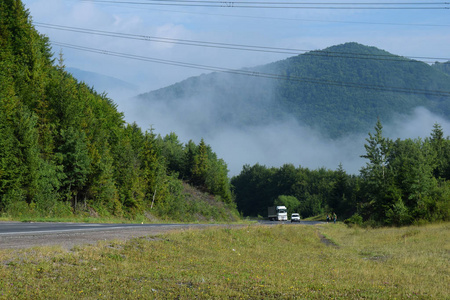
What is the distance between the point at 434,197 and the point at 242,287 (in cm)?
4715

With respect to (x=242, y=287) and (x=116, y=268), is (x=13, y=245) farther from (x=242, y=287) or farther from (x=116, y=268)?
(x=242, y=287)

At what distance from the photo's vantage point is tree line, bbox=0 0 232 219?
3838 centimetres

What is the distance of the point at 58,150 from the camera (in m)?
48.8

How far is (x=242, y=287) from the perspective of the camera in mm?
11609

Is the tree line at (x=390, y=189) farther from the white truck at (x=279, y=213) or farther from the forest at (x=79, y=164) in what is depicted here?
the white truck at (x=279, y=213)

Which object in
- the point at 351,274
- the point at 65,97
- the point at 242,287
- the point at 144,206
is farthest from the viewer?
the point at 144,206

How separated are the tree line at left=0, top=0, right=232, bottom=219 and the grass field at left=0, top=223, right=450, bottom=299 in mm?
22843

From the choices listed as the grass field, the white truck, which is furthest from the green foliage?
the grass field

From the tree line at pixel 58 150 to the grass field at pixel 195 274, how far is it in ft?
74.9

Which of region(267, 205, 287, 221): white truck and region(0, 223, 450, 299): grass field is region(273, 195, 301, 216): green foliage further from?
region(0, 223, 450, 299): grass field

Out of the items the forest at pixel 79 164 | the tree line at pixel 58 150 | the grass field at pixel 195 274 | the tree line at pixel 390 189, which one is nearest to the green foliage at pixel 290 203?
the tree line at pixel 390 189

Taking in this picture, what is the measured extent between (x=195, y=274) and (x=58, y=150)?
3974 centimetres

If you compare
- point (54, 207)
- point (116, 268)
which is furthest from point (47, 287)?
point (54, 207)

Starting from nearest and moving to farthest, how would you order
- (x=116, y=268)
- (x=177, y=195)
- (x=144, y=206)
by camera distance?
(x=116, y=268) < (x=144, y=206) < (x=177, y=195)
